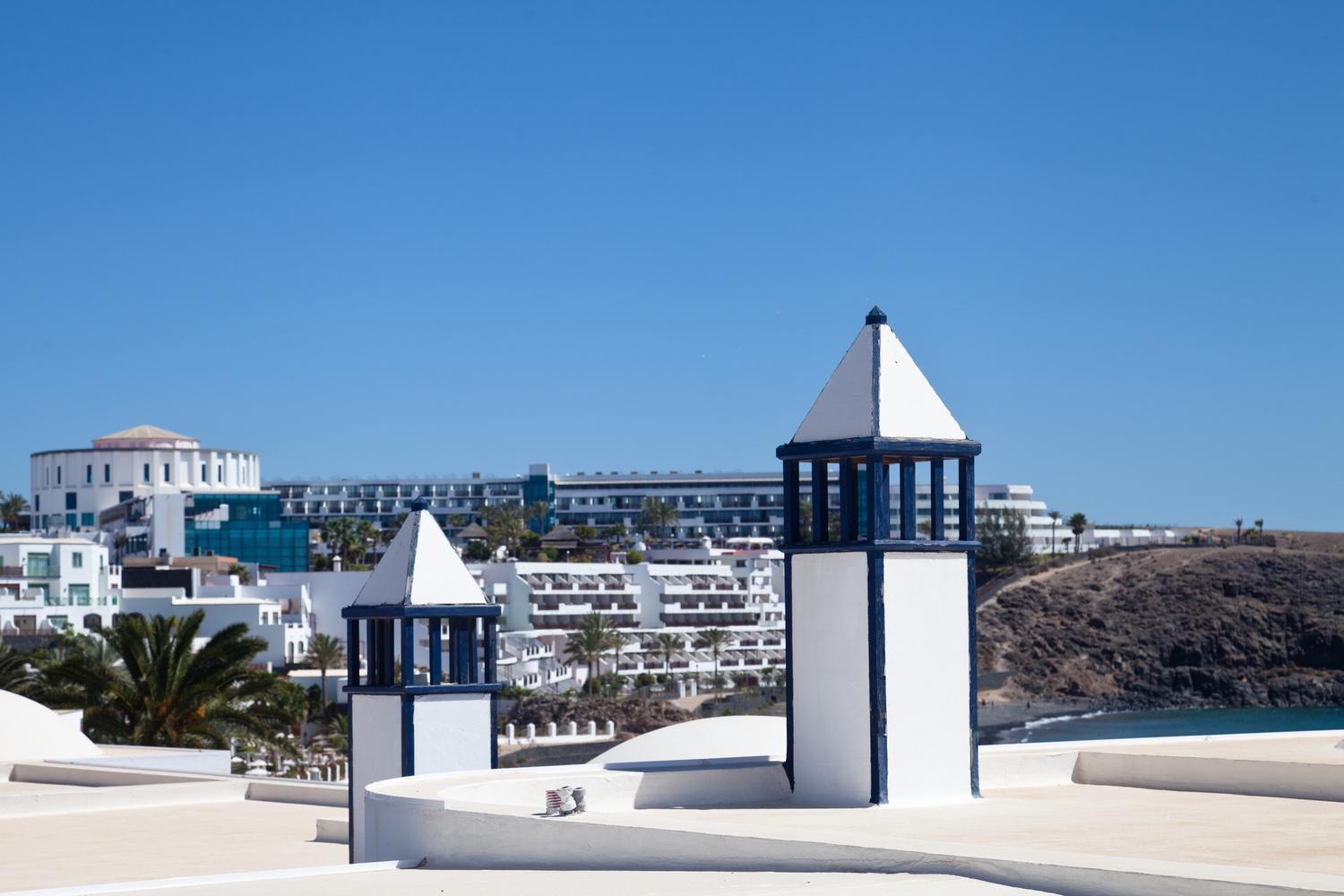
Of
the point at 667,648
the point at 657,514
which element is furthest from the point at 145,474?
the point at 667,648

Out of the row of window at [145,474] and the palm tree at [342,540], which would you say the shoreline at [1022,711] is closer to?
the palm tree at [342,540]

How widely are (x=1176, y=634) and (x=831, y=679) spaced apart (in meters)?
144

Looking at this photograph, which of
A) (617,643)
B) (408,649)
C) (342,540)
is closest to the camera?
(408,649)

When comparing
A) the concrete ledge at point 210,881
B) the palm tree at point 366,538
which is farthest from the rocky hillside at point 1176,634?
the concrete ledge at point 210,881

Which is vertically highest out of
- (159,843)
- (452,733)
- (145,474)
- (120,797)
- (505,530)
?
(145,474)

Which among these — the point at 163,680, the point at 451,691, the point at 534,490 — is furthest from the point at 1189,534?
the point at 451,691

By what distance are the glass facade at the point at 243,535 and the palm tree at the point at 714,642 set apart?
31.2 metres

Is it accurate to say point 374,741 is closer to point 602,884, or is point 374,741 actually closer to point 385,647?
point 385,647

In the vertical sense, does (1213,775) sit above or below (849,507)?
below

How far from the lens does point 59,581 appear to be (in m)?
96.6

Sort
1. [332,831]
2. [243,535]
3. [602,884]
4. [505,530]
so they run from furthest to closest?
[505,530], [243,535], [332,831], [602,884]

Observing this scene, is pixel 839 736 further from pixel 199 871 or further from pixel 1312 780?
pixel 199 871

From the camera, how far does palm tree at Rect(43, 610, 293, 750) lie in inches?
1476

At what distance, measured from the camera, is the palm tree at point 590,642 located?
108125 millimetres
